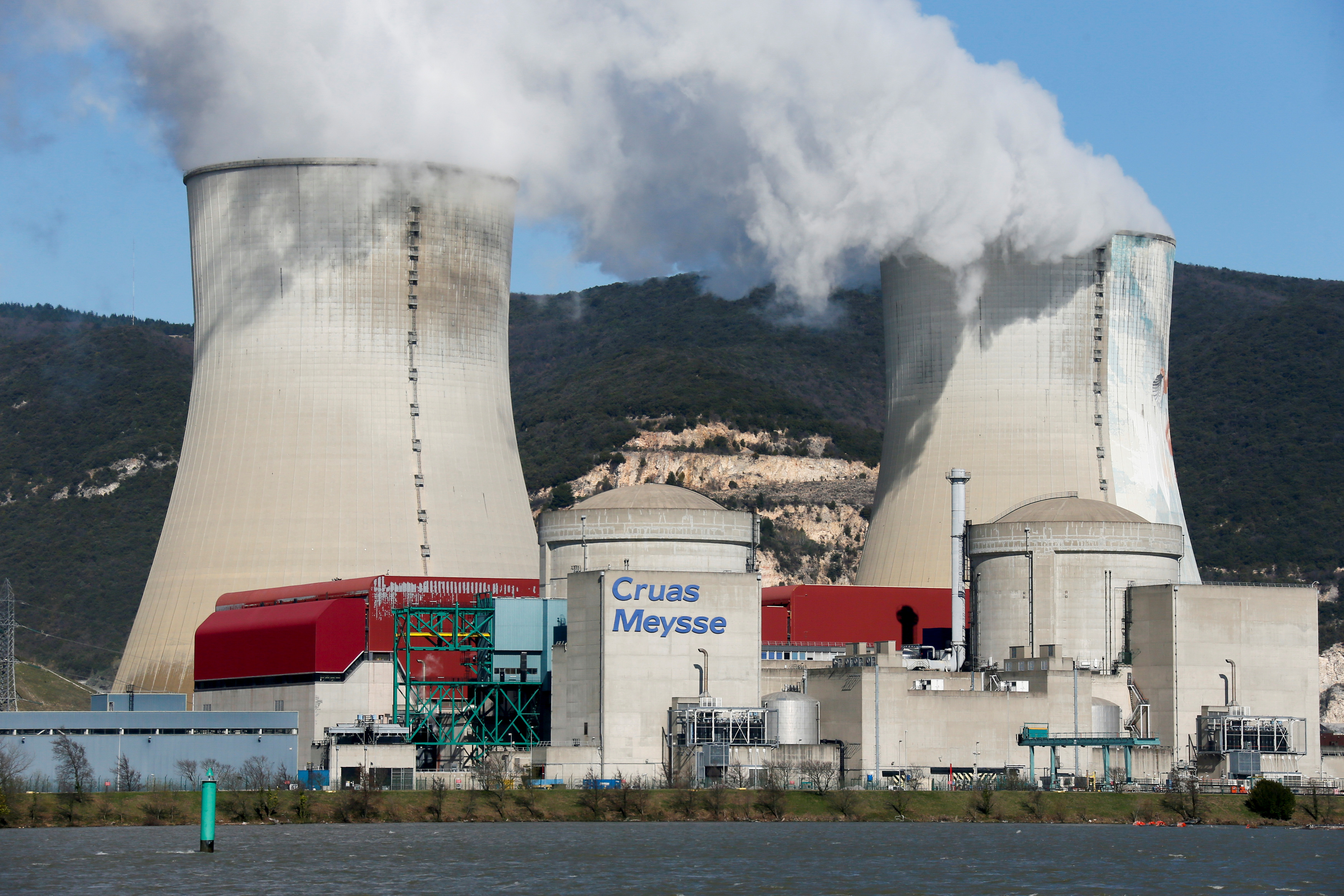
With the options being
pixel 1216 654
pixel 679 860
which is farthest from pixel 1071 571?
pixel 679 860

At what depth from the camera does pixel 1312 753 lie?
58344 millimetres

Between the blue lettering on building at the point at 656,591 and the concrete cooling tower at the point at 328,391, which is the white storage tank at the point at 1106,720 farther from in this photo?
the concrete cooling tower at the point at 328,391

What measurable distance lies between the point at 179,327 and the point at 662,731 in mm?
99016

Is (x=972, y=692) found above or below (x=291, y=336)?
below

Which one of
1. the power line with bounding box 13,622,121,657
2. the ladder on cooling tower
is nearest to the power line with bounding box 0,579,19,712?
the power line with bounding box 13,622,121,657

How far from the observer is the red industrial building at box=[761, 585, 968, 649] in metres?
63.9

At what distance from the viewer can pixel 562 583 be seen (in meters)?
60.1

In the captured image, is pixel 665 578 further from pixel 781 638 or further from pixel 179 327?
pixel 179 327

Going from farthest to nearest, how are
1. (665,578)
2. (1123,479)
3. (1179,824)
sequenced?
(1123,479) → (665,578) → (1179,824)

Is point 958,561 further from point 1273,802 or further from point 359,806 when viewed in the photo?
point 359,806

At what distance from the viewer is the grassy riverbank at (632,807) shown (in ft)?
162

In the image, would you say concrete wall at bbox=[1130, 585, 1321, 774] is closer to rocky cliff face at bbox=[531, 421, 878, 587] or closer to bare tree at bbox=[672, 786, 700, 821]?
bare tree at bbox=[672, 786, 700, 821]

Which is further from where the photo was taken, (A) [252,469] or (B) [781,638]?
(B) [781,638]

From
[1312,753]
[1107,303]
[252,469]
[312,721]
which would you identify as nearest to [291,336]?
[252,469]
